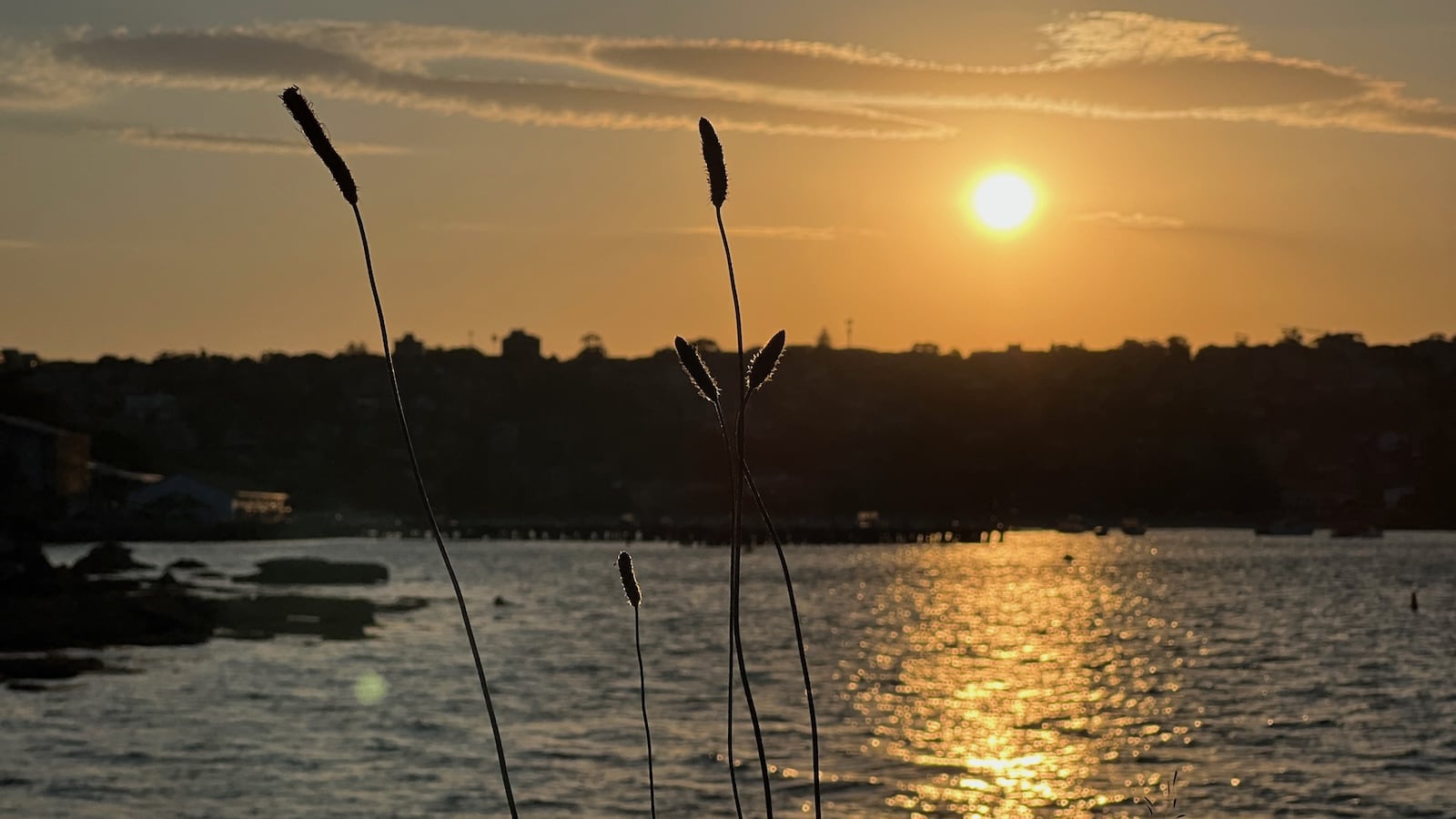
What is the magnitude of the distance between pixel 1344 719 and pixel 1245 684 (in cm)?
1141

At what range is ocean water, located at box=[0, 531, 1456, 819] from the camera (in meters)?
34.1

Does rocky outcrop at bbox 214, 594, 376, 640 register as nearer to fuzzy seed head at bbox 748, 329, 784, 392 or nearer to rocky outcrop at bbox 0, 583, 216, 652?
rocky outcrop at bbox 0, 583, 216, 652

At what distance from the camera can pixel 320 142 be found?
14.3 feet

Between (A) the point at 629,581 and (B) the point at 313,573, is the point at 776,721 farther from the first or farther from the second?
(B) the point at 313,573

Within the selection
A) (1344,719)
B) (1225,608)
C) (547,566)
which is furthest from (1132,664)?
(547,566)

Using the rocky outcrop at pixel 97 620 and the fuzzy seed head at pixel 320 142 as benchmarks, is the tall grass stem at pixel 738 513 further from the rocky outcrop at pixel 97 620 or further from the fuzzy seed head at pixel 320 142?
the rocky outcrop at pixel 97 620

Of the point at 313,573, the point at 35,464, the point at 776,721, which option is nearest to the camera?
the point at 776,721

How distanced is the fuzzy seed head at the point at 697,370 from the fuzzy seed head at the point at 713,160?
42cm

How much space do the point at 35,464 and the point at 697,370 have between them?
135637 millimetres

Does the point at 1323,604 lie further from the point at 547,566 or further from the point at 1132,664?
the point at 547,566

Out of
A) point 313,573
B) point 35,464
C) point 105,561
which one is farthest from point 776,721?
point 35,464

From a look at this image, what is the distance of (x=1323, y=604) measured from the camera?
11312cm

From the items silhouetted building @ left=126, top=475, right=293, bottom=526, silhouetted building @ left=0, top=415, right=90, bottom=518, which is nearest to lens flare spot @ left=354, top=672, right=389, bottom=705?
silhouetted building @ left=0, top=415, right=90, bottom=518

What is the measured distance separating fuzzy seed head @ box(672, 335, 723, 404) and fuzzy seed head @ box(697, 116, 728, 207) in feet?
1.39
